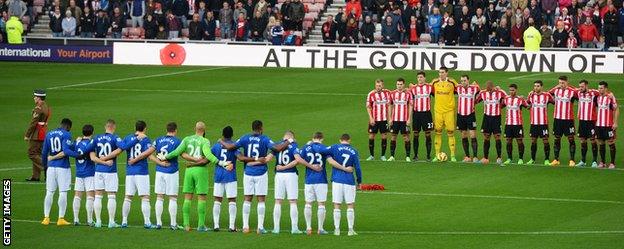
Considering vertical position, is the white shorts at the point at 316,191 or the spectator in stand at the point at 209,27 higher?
the spectator in stand at the point at 209,27

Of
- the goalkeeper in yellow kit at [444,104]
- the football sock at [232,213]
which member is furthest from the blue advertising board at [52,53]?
the football sock at [232,213]

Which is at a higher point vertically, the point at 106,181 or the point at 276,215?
the point at 106,181

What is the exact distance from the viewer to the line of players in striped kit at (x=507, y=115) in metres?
35.2

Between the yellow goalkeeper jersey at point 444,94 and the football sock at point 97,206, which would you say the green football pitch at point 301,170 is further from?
the yellow goalkeeper jersey at point 444,94

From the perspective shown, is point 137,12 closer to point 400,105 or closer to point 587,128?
point 400,105

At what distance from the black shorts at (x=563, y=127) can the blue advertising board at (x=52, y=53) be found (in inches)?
1095

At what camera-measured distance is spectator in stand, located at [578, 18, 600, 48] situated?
178 ft

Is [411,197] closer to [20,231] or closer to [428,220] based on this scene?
[428,220]

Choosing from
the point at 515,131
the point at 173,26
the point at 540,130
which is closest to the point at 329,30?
the point at 173,26

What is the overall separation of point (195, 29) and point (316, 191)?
3405cm

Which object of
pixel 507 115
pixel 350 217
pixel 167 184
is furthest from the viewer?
pixel 507 115

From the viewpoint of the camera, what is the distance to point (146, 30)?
60.1 metres

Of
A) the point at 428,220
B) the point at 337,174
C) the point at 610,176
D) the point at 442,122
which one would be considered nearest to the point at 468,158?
the point at 442,122

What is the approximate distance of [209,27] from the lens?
5928cm
